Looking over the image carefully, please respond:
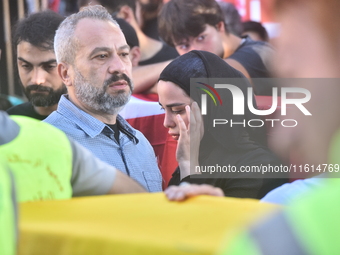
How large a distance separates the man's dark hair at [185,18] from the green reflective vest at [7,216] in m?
2.47

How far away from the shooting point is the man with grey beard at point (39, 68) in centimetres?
331

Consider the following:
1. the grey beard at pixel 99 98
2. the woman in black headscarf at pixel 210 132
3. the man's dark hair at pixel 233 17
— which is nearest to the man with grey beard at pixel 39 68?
the grey beard at pixel 99 98

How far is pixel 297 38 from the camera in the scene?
0.93 meters

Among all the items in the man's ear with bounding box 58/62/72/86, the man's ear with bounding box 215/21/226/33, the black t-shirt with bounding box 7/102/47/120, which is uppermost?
the man's ear with bounding box 215/21/226/33

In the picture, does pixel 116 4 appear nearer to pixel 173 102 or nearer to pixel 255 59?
pixel 255 59

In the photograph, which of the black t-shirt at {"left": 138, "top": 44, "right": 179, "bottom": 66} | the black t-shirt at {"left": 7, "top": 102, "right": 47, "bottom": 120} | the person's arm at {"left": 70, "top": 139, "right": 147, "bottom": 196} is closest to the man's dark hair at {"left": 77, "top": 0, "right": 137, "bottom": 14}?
the black t-shirt at {"left": 138, "top": 44, "right": 179, "bottom": 66}

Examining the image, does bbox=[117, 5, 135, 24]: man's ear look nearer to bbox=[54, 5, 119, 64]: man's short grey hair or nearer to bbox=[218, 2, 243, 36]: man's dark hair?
bbox=[218, 2, 243, 36]: man's dark hair

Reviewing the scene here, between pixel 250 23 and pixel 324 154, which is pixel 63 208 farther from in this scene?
pixel 250 23

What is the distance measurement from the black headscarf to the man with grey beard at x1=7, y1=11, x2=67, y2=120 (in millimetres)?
1076

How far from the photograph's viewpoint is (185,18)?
3402 millimetres

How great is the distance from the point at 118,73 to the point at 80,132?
0.41 meters

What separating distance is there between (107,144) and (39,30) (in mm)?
1219

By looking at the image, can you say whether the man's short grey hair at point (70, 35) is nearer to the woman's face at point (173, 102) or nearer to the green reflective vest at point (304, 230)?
the woman's face at point (173, 102)

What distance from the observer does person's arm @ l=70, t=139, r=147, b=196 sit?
1.39 metres
